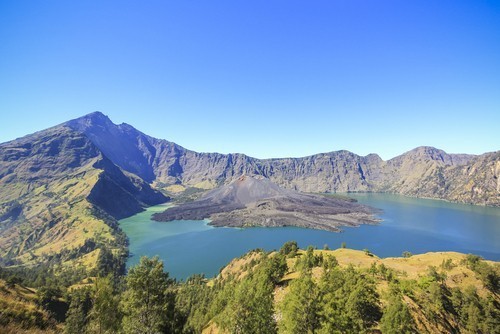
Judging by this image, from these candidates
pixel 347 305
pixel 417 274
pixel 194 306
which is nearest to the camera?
pixel 347 305

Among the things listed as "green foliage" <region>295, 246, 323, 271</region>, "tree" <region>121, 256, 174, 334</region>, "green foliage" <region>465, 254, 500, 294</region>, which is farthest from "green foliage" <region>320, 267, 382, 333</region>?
"green foliage" <region>465, 254, 500, 294</region>

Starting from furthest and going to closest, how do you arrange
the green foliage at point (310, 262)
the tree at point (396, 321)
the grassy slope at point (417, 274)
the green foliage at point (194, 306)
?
the green foliage at point (310, 262) → the grassy slope at point (417, 274) → the green foliage at point (194, 306) → the tree at point (396, 321)

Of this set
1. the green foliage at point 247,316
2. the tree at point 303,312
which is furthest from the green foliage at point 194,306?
the tree at point 303,312

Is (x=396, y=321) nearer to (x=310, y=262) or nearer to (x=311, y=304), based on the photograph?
(x=311, y=304)

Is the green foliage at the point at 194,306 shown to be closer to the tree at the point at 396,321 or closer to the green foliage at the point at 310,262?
the green foliage at the point at 310,262

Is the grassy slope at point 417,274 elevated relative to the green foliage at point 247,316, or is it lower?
lower

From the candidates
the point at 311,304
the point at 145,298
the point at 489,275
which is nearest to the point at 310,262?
the point at 311,304

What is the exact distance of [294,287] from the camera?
28359 mm

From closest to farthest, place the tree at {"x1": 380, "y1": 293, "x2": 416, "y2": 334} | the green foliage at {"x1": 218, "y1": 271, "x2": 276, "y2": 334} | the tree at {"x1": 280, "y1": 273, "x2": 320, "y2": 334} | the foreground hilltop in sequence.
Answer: the foreground hilltop, the green foliage at {"x1": 218, "y1": 271, "x2": 276, "y2": 334}, the tree at {"x1": 280, "y1": 273, "x2": 320, "y2": 334}, the tree at {"x1": 380, "y1": 293, "x2": 416, "y2": 334}

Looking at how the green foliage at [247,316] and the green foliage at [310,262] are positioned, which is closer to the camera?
the green foliage at [247,316]

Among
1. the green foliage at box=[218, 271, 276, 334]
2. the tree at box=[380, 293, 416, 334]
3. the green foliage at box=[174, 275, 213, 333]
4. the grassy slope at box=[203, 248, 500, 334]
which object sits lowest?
the green foliage at box=[174, 275, 213, 333]

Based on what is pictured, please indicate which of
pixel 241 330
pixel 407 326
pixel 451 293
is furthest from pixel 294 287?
pixel 451 293

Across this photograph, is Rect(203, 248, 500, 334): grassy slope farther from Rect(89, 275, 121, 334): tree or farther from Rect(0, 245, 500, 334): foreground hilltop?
Rect(89, 275, 121, 334): tree

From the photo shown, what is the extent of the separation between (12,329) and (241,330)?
730 inches
